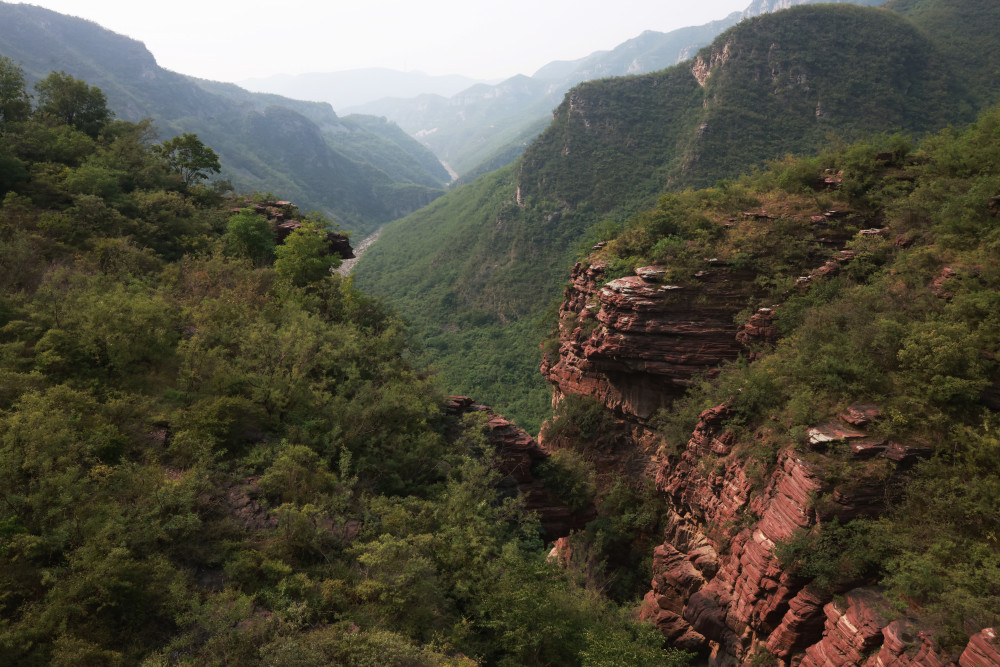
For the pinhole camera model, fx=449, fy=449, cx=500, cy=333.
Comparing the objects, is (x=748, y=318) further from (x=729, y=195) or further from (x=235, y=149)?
(x=235, y=149)

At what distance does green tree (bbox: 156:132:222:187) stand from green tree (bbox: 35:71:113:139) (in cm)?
381

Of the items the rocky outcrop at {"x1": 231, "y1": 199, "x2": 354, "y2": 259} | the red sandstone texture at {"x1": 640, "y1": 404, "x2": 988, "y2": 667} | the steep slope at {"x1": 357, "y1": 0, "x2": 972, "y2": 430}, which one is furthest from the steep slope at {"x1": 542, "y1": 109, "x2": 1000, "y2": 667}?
the steep slope at {"x1": 357, "y1": 0, "x2": 972, "y2": 430}

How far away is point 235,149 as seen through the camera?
15512 centimetres

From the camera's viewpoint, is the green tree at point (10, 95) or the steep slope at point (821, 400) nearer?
the steep slope at point (821, 400)

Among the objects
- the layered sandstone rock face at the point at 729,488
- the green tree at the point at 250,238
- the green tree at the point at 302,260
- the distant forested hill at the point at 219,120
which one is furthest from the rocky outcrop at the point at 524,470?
the distant forested hill at the point at 219,120

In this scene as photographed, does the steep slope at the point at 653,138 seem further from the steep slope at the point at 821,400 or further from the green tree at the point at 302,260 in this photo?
the green tree at the point at 302,260

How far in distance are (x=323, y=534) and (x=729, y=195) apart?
1056 inches

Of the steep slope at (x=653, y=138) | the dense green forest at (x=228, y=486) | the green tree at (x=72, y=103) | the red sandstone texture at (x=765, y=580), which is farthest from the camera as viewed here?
the steep slope at (x=653, y=138)

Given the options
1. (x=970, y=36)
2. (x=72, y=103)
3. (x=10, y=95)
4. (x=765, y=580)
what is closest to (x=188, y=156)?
(x=72, y=103)

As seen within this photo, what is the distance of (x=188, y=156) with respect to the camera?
112 ft

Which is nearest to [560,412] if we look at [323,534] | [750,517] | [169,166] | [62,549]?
[750,517]

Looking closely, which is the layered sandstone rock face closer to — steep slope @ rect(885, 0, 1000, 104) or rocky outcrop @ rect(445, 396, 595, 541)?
rocky outcrop @ rect(445, 396, 595, 541)

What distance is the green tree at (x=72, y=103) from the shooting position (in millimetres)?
29812

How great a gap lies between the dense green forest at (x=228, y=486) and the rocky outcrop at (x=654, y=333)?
7.35m
